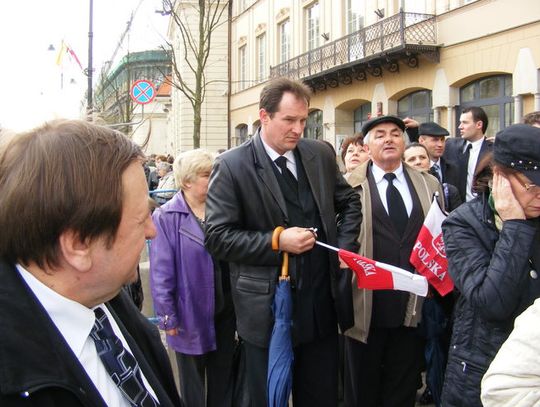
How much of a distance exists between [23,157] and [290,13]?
28.7m

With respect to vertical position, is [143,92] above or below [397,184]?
above

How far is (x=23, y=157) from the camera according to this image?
129 cm

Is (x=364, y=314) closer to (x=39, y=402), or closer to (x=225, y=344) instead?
(x=225, y=344)

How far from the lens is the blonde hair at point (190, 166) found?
4098mm

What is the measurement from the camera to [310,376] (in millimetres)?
3361

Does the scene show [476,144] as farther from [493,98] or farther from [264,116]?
[493,98]

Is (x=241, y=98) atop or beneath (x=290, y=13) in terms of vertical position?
beneath

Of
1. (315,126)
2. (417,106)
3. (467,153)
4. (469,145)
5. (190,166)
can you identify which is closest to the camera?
(190,166)

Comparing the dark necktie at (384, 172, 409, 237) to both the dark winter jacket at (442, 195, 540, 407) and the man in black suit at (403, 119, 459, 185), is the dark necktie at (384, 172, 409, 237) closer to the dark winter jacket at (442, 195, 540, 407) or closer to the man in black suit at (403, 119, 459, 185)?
the dark winter jacket at (442, 195, 540, 407)

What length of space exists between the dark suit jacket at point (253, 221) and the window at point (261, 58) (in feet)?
97.1

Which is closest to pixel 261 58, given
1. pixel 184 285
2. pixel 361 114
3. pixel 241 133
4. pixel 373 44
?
pixel 241 133

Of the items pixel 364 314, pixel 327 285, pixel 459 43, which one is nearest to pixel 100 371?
pixel 327 285

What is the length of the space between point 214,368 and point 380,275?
145 cm

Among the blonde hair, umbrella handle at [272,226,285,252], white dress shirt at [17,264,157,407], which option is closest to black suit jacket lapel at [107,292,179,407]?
white dress shirt at [17,264,157,407]
